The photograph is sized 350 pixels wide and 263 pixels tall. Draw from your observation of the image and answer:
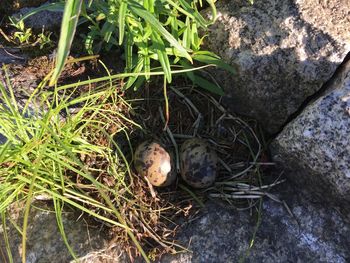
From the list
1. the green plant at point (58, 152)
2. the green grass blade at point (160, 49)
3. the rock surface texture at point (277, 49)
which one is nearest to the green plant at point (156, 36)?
the green grass blade at point (160, 49)

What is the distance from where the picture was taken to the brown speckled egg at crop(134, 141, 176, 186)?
2.34 metres

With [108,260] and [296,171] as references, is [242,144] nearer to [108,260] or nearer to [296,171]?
[296,171]

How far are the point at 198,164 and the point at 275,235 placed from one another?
50 cm

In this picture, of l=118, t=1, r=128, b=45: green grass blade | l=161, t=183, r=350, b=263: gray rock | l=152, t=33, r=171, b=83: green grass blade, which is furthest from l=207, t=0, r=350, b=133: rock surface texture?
l=118, t=1, r=128, b=45: green grass blade

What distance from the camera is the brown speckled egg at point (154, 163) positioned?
92.3 inches

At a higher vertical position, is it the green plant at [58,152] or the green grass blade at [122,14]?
Answer: the green grass blade at [122,14]

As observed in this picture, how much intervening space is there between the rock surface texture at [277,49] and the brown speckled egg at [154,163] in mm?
486

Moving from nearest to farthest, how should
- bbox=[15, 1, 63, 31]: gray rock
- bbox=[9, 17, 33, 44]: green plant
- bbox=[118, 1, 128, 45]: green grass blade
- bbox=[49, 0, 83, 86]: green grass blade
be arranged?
bbox=[49, 0, 83, 86]: green grass blade → bbox=[118, 1, 128, 45]: green grass blade → bbox=[9, 17, 33, 44]: green plant → bbox=[15, 1, 63, 31]: gray rock

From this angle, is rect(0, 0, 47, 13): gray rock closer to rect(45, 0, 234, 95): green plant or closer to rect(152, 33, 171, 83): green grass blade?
rect(45, 0, 234, 95): green plant

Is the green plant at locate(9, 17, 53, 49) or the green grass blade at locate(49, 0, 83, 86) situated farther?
the green plant at locate(9, 17, 53, 49)

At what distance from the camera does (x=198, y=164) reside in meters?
2.33

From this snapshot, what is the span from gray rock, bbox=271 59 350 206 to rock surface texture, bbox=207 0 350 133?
0.14m

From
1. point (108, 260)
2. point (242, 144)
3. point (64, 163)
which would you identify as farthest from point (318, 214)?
point (64, 163)

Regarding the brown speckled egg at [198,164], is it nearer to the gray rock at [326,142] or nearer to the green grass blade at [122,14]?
the gray rock at [326,142]
